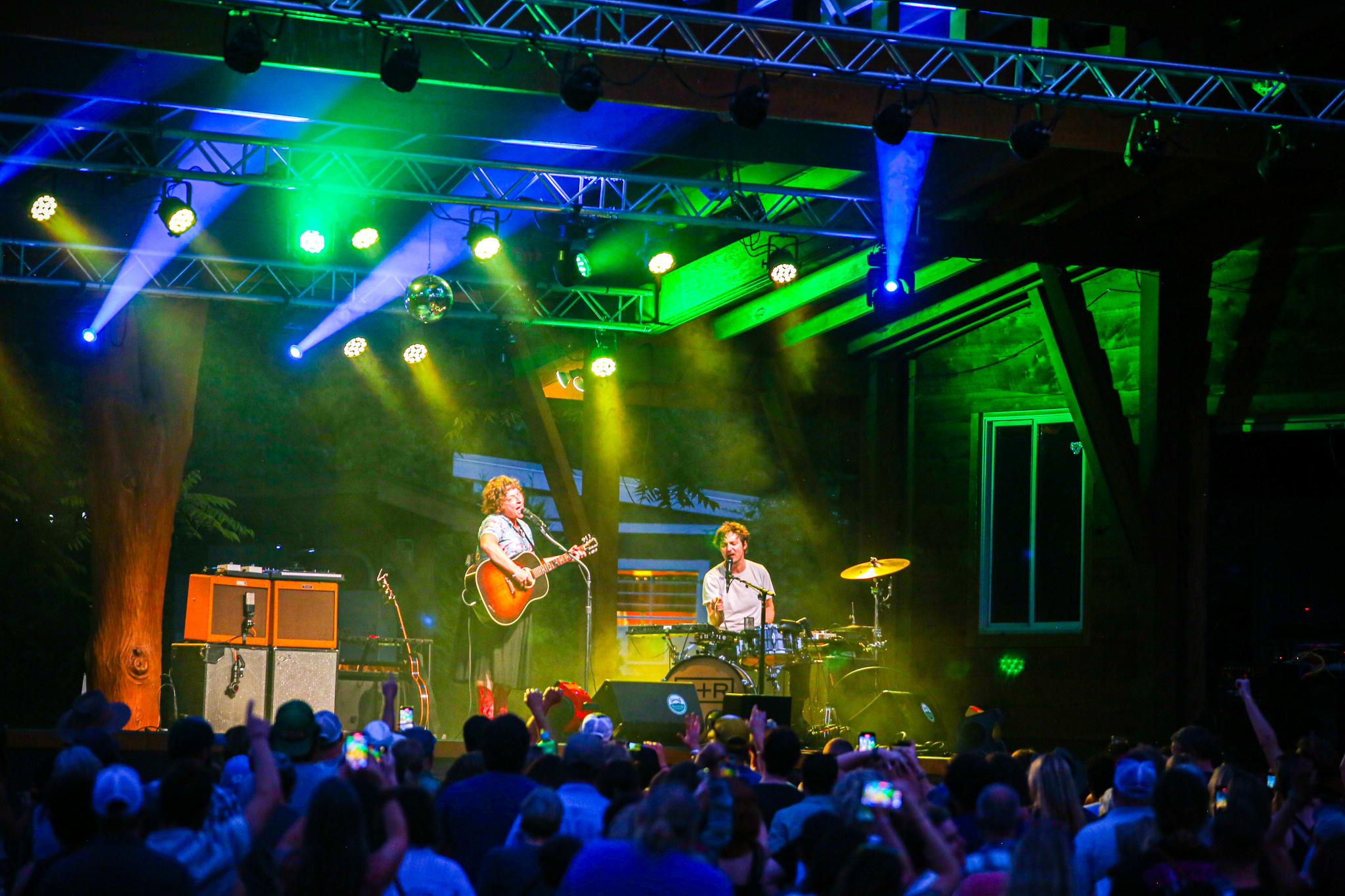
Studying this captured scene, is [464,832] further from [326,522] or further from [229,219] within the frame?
[326,522]

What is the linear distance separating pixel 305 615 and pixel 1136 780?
24.4ft

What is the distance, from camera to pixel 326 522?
16797 mm

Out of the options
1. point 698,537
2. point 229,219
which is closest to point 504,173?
point 229,219

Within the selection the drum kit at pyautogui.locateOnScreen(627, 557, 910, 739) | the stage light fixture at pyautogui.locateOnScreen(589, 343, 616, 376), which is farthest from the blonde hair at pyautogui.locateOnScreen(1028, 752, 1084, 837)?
the stage light fixture at pyautogui.locateOnScreen(589, 343, 616, 376)

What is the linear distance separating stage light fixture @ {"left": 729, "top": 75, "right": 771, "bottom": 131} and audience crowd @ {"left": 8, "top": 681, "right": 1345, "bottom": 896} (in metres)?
3.58

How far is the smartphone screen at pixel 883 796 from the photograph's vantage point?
339cm

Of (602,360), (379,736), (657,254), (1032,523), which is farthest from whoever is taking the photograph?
(1032,523)

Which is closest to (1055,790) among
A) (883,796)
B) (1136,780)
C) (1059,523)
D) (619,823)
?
(1136,780)

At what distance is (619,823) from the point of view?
347cm

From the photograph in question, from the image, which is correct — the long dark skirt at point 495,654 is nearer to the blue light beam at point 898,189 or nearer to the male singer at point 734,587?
the male singer at point 734,587

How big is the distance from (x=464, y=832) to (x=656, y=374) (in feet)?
31.4

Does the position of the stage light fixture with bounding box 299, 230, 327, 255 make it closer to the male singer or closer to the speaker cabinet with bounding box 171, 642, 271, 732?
the speaker cabinet with bounding box 171, 642, 271, 732

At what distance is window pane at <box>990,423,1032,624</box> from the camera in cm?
1313

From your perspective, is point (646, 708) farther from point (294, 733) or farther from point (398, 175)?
point (398, 175)
